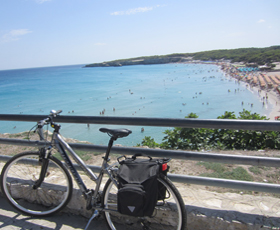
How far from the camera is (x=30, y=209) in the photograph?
3.04m

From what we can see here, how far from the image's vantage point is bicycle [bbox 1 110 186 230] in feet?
7.63

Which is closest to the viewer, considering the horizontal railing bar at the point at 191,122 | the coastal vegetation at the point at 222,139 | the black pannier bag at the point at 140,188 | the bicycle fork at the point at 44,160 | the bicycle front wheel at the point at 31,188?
the black pannier bag at the point at 140,188

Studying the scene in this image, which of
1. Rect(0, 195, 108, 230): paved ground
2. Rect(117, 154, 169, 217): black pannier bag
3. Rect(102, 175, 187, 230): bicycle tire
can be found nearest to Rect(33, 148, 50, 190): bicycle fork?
Rect(0, 195, 108, 230): paved ground

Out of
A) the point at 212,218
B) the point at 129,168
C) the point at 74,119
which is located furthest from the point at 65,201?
the point at 212,218

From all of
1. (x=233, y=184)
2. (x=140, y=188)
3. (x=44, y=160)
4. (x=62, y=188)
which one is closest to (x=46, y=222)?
(x=62, y=188)

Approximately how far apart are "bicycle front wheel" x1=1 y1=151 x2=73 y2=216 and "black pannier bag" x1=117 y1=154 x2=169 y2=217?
96 centimetres

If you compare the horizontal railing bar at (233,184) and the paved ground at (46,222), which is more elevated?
the horizontal railing bar at (233,184)

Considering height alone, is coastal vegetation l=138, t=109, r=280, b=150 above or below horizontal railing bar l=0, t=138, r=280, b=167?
below

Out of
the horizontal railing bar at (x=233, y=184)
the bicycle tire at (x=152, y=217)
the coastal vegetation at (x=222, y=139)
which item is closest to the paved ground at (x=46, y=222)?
the bicycle tire at (x=152, y=217)

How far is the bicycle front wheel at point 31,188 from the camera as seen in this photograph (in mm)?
2838

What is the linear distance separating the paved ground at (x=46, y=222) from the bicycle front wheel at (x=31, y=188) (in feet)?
0.28

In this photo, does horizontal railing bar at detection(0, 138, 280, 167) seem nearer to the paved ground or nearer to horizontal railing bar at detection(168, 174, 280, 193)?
horizontal railing bar at detection(168, 174, 280, 193)

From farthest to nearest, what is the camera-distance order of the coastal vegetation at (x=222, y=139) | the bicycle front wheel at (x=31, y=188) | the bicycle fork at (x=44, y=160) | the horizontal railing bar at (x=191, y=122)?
the coastal vegetation at (x=222, y=139), the bicycle front wheel at (x=31, y=188), the bicycle fork at (x=44, y=160), the horizontal railing bar at (x=191, y=122)

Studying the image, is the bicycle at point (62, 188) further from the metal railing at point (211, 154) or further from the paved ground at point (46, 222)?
the metal railing at point (211, 154)
